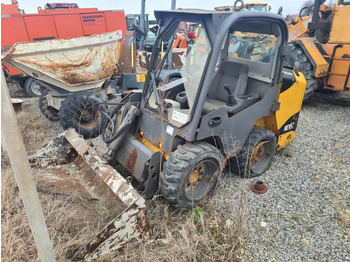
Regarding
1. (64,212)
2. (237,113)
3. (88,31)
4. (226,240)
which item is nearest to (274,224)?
(226,240)

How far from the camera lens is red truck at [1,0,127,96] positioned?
7355 millimetres

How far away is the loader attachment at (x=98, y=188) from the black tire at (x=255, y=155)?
149 centimetres

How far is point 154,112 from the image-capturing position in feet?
10.3

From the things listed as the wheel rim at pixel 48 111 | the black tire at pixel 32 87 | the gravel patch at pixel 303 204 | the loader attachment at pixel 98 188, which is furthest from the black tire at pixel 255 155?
the black tire at pixel 32 87

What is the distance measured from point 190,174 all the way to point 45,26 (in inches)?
287

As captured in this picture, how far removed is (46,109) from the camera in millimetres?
5613

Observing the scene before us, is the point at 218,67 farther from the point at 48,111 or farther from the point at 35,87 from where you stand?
the point at 35,87

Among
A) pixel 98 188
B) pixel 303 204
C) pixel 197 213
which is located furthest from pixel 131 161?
pixel 303 204

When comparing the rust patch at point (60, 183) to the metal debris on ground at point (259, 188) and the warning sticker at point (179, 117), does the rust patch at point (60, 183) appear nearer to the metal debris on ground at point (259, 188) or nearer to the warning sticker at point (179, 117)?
the warning sticker at point (179, 117)

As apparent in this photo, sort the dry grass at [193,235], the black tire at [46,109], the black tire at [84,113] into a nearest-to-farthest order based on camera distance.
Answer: the dry grass at [193,235] → the black tire at [84,113] → the black tire at [46,109]

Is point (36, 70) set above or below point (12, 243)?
above

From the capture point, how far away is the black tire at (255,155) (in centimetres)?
335

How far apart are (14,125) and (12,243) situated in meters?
1.33

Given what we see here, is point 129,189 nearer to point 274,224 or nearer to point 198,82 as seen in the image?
point 198,82
